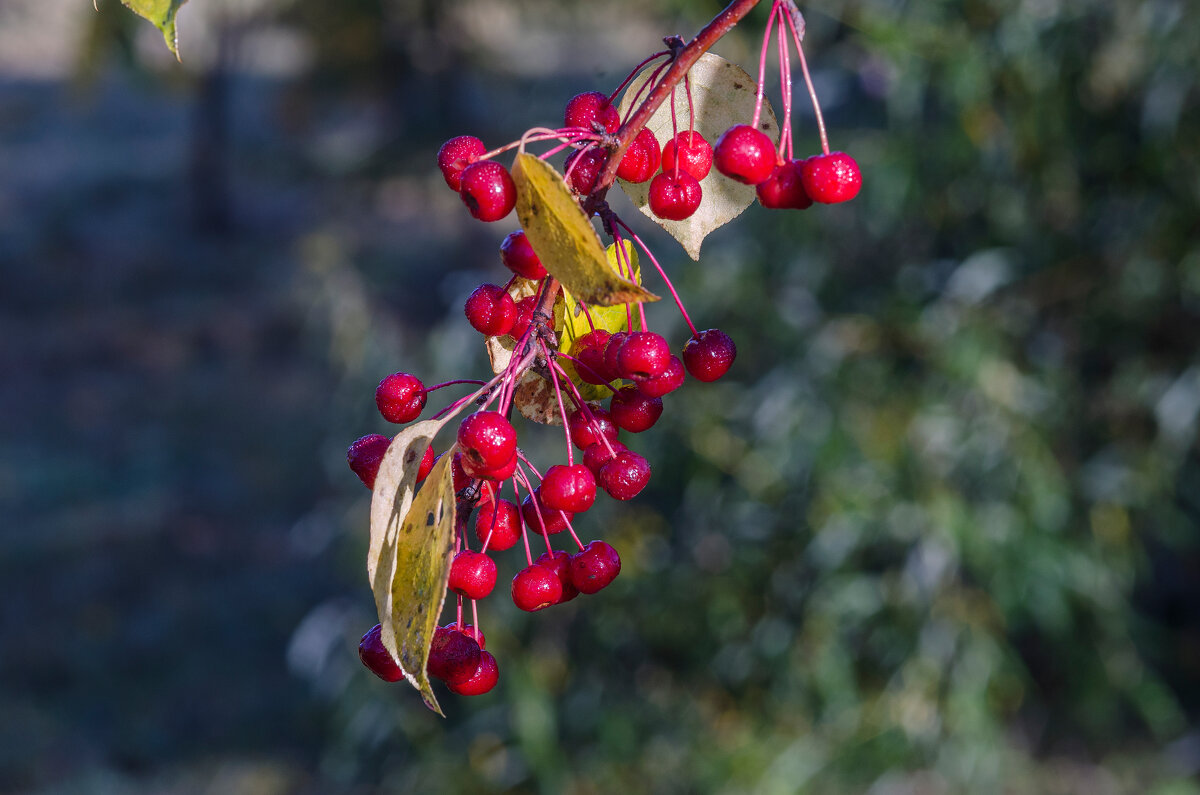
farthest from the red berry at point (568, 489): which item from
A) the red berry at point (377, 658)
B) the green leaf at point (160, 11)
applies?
the green leaf at point (160, 11)

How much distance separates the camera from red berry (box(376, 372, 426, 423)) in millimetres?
556

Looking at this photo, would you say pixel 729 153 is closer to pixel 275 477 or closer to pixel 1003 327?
pixel 1003 327

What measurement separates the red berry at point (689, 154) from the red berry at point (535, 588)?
0.23m

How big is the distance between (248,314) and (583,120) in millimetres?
7642

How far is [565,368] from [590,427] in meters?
0.04

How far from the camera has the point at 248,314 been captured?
25.3 feet

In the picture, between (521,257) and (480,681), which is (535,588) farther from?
(521,257)

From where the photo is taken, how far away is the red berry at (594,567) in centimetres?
55

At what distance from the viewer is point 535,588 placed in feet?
1.80

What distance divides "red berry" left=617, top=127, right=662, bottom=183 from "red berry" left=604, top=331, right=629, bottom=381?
9 cm

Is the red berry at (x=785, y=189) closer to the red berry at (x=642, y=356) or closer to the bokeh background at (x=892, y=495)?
the red berry at (x=642, y=356)

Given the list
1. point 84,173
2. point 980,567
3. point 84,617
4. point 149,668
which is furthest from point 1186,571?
point 84,173

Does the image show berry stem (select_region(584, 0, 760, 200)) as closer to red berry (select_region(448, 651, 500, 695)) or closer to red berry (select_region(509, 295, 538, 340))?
red berry (select_region(509, 295, 538, 340))

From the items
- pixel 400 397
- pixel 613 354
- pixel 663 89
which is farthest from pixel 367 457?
pixel 663 89
